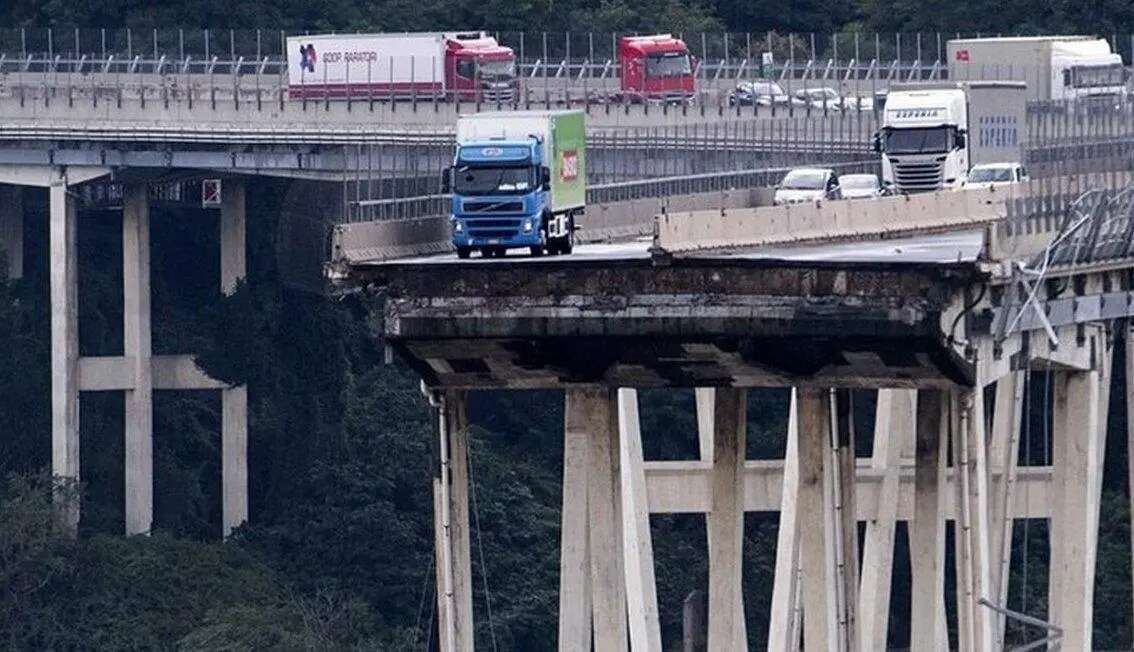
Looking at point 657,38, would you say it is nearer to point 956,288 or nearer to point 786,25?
point 786,25

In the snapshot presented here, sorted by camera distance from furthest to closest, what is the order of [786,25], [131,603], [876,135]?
[786,25] < [131,603] < [876,135]

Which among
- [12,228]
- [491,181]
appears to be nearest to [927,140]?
[491,181]

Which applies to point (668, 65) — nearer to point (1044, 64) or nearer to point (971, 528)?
point (1044, 64)

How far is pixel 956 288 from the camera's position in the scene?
5944cm

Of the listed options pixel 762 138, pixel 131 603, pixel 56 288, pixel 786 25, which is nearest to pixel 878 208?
pixel 762 138

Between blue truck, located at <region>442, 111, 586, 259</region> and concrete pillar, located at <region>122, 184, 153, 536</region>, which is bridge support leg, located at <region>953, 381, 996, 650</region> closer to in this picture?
blue truck, located at <region>442, 111, 586, 259</region>

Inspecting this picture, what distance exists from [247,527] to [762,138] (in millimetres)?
27974

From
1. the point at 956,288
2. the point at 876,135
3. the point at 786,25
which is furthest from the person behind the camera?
the point at 786,25

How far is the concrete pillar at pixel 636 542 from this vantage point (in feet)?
239

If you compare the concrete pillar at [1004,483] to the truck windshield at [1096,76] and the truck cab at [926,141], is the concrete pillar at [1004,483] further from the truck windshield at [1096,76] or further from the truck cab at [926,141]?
the truck windshield at [1096,76]

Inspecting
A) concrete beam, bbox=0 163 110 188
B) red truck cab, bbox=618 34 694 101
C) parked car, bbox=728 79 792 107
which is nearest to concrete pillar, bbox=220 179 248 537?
concrete beam, bbox=0 163 110 188

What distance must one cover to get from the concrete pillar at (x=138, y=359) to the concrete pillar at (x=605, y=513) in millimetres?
49972

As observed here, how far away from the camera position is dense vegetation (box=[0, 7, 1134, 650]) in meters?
106

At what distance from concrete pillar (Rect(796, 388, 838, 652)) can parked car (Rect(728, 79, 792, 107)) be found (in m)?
43.7
